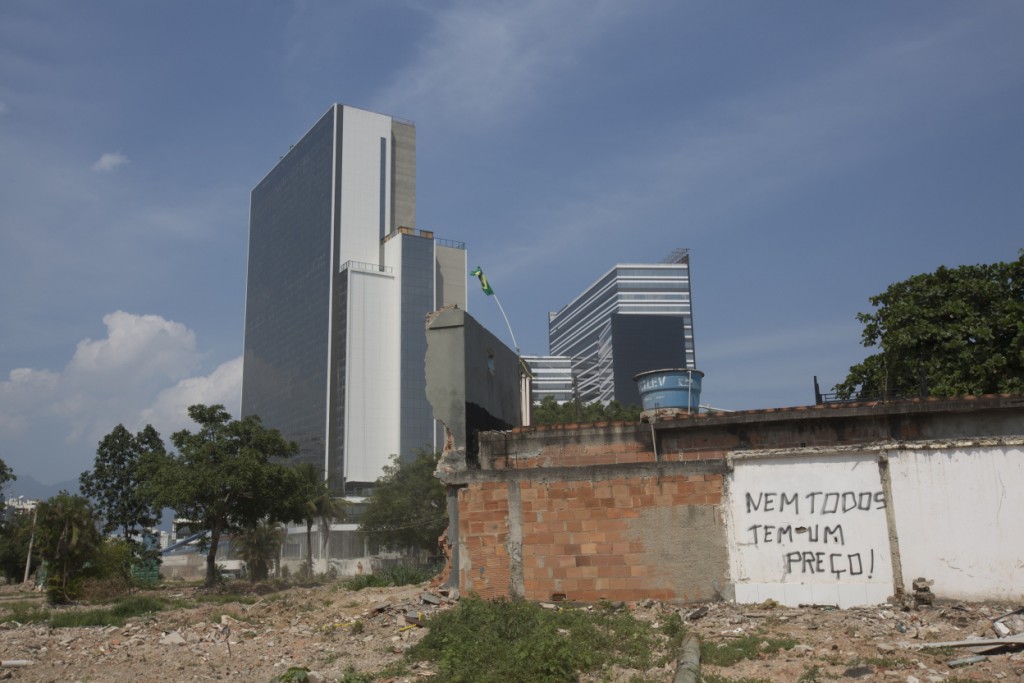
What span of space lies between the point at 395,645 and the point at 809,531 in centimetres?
691

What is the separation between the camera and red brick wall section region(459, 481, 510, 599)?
14.2 meters

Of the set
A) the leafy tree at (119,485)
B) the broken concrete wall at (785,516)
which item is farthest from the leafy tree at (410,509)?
the broken concrete wall at (785,516)

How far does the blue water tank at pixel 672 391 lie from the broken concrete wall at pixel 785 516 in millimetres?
2383

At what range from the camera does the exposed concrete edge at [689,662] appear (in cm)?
846

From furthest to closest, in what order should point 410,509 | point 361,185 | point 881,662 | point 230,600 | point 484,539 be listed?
point 361,185, point 410,509, point 230,600, point 484,539, point 881,662

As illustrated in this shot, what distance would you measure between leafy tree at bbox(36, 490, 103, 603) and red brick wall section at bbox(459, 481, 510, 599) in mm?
18213

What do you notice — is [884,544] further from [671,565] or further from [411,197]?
[411,197]

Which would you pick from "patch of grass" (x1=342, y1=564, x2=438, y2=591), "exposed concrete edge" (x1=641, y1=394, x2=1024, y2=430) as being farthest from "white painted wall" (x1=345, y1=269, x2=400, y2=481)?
"exposed concrete edge" (x1=641, y1=394, x2=1024, y2=430)

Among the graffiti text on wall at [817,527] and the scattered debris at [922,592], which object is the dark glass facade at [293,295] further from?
the scattered debris at [922,592]

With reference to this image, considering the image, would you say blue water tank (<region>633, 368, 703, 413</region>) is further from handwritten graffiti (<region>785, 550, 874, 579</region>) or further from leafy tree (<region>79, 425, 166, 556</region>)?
leafy tree (<region>79, 425, 166, 556</region>)

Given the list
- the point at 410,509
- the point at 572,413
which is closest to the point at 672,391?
the point at 572,413

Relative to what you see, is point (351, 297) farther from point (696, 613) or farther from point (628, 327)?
point (696, 613)

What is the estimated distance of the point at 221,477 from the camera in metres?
36.4

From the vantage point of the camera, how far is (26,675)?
1140cm
